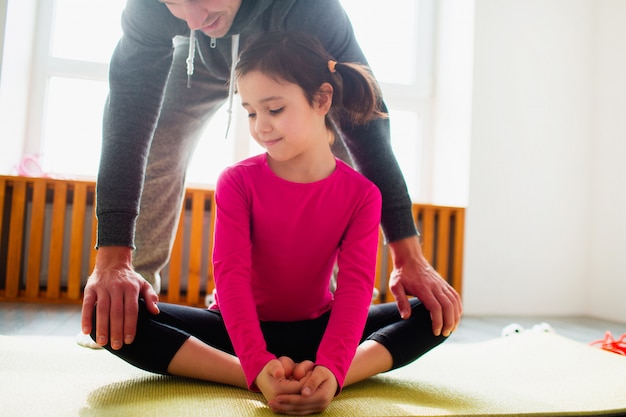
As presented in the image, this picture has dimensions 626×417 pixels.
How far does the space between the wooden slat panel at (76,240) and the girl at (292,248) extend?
1.53m

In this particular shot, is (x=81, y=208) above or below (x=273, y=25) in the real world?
below

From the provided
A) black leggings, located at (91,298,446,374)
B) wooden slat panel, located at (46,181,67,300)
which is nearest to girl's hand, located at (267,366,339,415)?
black leggings, located at (91,298,446,374)

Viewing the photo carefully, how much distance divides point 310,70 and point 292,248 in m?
0.31

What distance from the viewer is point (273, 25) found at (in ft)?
3.33

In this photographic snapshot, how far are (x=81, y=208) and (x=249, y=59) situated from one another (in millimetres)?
1703

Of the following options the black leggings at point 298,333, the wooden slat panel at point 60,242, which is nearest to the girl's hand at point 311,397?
the black leggings at point 298,333

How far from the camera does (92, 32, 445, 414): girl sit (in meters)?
0.84

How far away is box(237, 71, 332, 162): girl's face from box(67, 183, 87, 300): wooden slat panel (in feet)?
5.52

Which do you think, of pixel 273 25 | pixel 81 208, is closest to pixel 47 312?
pixel 81 208

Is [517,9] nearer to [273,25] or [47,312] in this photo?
[273,25]

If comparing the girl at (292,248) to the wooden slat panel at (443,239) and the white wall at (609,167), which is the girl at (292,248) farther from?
the white wall at (609,167)

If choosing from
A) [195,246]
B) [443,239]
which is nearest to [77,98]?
[195,246]

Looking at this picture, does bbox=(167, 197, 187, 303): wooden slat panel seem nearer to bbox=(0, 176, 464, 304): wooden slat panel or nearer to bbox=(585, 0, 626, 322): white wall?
bbox=(0, 176, 464, 304): wooden slat panel

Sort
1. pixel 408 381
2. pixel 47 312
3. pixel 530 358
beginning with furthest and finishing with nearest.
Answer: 1. pixel 47 312
2. pixel 530 358
3. pixel 408 381
